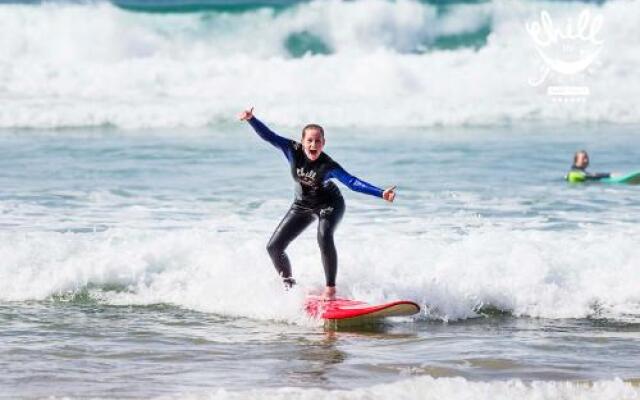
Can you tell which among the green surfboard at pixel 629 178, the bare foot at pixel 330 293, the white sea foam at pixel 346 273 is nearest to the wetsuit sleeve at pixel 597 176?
the green surfboard at pixel 629 178

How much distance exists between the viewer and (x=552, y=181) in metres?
17.5

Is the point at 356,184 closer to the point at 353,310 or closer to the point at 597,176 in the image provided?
the point at 353,310

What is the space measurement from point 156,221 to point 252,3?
23.2m

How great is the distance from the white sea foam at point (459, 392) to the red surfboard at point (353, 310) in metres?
1.99

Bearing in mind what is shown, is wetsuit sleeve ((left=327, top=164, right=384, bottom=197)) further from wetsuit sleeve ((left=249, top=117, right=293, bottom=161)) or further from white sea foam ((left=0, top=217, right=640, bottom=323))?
white sea foam ((left=0, top=217, right=640, bottom=323))

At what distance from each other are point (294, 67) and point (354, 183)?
23.0m

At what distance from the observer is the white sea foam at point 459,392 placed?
6.64 meters

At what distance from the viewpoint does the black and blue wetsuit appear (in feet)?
29.7

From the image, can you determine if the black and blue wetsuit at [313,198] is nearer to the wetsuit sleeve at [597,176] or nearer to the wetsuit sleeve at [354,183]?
the wetsuit sleeve at [354,183]

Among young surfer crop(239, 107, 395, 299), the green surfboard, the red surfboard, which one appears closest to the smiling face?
young surfer crop(239, 107, 395, 299)

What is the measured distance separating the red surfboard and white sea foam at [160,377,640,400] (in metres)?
1.99

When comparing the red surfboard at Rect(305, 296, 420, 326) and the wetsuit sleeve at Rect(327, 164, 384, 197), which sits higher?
the wetsuit sleeve at Rect(327, 164, 384, 197)

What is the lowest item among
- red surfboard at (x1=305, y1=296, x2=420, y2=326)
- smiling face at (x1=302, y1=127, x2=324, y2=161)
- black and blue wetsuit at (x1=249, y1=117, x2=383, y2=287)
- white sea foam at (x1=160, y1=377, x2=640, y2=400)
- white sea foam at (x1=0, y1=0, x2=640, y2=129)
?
white sea foam at (x1=160, y1=377, x2=640, y2=400)

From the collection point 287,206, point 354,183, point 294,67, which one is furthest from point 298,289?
point 294,67
